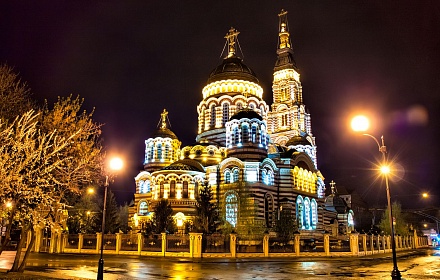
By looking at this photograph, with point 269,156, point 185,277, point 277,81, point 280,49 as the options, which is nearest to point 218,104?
point 269,156

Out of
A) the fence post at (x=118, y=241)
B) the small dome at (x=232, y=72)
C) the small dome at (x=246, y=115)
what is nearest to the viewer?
the fence post at (x=118, y=241)

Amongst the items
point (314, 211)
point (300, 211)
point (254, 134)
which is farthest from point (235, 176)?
point (314, 211)

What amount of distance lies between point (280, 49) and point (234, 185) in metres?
43.0

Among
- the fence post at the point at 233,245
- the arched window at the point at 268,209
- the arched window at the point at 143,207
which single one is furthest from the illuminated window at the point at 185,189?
the fence post at the point at 233,245

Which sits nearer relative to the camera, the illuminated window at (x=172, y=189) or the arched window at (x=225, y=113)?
the illuminated window at (x=172, y=189)

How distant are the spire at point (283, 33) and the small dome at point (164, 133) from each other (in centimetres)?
3417

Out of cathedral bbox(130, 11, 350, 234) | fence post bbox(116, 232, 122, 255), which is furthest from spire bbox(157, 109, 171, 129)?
fence post bbox(116, 232, 122, 255)

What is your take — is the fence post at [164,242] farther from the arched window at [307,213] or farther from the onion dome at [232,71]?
the onion dome at [232,71]

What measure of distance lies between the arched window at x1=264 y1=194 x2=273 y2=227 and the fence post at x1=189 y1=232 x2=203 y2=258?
17.4m

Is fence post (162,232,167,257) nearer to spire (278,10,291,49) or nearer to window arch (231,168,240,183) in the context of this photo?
window arch (231,168,240,183)

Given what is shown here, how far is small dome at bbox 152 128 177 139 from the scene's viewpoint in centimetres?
5669

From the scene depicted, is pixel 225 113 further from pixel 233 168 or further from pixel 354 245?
pixel 354 245

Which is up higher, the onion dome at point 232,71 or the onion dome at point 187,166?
the onion dome at point 232,71

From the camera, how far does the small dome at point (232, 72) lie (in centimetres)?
6012
